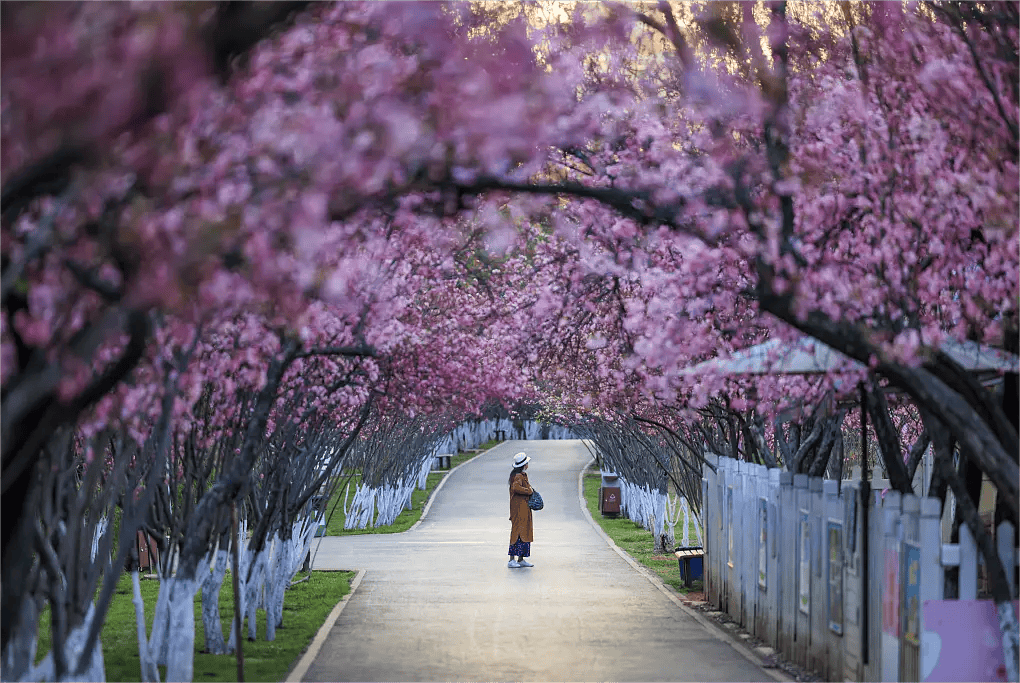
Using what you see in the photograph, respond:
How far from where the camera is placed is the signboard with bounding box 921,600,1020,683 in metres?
9.70

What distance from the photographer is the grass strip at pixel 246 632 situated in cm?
1445

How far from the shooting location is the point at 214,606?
51.4 ft

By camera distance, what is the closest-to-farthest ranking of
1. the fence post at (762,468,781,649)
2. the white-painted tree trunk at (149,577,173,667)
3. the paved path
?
the white-painted tree trunk at (149,577,173,667) < the paved path < the fence post at (762,468,781,649)

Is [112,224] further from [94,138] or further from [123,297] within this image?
[94,138]

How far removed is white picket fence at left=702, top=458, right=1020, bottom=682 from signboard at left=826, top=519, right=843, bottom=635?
0.01 m

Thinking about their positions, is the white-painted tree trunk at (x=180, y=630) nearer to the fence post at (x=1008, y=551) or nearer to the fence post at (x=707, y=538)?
the fence post at (x=1008, y=551)

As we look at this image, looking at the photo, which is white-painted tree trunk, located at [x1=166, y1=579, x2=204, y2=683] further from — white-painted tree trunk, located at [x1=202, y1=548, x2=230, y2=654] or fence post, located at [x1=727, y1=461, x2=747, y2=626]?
fence post, located at [x1=727, y1=461, x2=747, y2=626]

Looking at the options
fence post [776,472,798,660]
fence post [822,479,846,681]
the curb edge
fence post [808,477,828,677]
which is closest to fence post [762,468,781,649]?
fence post [776,472,798,660]

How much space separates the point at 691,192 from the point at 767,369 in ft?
8.95

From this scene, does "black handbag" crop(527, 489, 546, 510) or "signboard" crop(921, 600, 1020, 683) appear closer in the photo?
"signboard" crop(921, 600, 1020, 683)

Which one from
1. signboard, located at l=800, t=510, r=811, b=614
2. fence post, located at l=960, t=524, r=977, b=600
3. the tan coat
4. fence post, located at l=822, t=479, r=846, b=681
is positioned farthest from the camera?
the tan coat

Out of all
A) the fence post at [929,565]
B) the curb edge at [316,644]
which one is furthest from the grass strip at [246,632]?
the fence post at [929,565]

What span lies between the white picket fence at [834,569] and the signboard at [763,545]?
1cm

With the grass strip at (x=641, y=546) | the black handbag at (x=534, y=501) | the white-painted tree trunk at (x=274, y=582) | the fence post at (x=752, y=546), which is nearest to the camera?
the fence post at (x=752, y=546)
